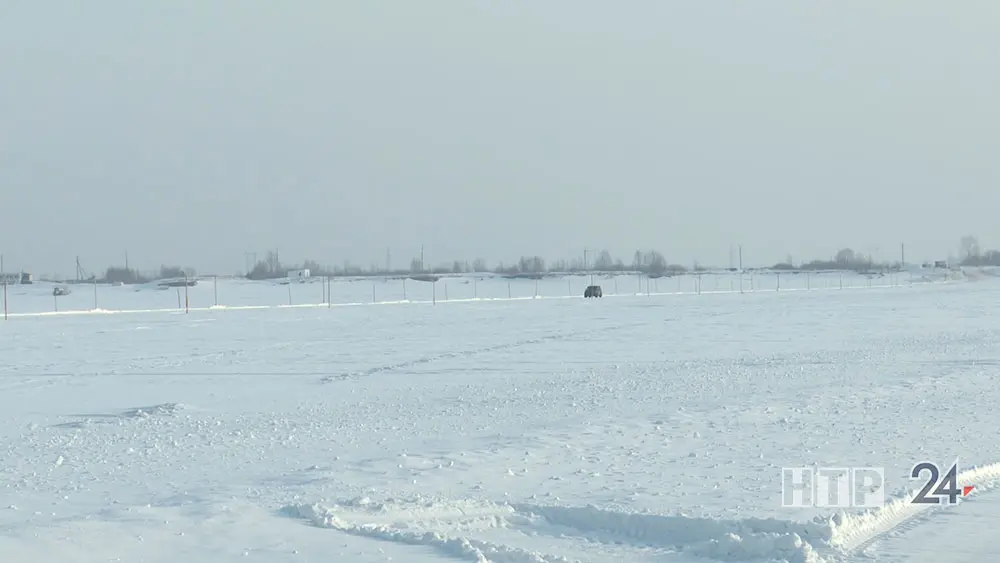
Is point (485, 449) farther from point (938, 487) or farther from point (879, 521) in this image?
point (879, 521)

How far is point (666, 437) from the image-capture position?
12227 millimetres

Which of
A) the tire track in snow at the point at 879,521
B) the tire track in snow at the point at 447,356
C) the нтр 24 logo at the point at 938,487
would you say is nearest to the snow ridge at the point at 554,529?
the tire track in snow at the point at 879,521

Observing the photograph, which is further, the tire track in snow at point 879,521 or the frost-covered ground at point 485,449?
the frost-covered ground at point 485,449

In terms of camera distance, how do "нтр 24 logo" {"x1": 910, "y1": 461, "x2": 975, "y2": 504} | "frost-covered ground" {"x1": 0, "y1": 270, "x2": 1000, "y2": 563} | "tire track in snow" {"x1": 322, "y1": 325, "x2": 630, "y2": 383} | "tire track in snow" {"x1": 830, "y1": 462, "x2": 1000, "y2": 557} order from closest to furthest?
"tire track in snow" {"x1": 830, "y1": 462, "x2": 1000, "y2": 557} → "frost-covered ground" {"x1": 0, "y1": 270, "x2": 1000, "y2": 563} → "нтр 24 logo" {"x1": 910, "y1": 461, "x2": 975, "y2": 504} → "tire track in snow" {"x1": 322, "y1": 325, "x2": 630, "y2": 383}

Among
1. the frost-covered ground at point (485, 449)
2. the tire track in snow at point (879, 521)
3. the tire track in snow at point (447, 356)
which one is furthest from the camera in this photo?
the tire track in snow at point (447, 356)

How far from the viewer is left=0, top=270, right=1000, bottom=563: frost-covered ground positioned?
25.7 ft

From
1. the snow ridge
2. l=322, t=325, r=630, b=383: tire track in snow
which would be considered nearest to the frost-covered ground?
the snow ridge

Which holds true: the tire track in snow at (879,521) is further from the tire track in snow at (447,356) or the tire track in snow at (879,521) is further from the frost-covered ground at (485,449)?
the tire track in snow at (447,356)

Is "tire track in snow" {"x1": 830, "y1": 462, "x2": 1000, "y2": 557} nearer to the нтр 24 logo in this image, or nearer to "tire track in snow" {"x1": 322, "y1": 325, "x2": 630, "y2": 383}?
the нтр 24 logo

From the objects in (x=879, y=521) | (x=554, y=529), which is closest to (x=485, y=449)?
(x=554, y=529)

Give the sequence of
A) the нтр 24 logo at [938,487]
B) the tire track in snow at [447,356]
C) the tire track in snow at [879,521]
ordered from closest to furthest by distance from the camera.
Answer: the tire track in snow at [879,521] < the нтр 24 logo at [938,487] < the tire track in snow at [447,356]

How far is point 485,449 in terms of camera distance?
11.7 meters

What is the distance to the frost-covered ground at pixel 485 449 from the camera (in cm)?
784

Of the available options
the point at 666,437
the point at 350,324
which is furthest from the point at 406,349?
the point at 666,437
